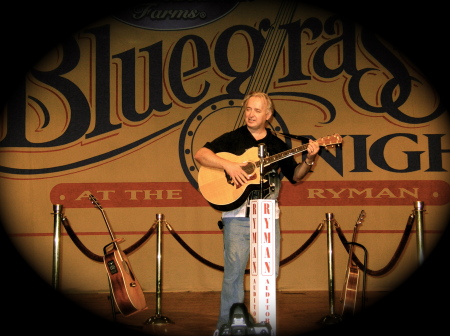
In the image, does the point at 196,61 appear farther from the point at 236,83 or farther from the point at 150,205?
the point at 150,205

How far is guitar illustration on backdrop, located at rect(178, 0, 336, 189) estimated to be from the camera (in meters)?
6.16

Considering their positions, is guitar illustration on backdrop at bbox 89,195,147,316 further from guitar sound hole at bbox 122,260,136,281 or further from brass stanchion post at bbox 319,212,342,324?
brass stanchion post at bbox 319,212,342,324

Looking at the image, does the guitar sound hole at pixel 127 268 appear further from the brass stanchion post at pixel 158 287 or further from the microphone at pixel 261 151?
the microphone at pixel 261 151

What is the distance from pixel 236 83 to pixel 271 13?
3.04ft

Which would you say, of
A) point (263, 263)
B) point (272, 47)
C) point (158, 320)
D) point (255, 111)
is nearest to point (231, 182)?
point (255, 111)

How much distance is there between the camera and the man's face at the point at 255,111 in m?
3.61

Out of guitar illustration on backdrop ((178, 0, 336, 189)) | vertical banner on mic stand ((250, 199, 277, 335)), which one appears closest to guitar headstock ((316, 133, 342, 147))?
vertical banner on mic stand ((250, 199, 277, 335))

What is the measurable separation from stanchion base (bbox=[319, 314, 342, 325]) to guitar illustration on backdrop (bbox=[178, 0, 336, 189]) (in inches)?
92.0

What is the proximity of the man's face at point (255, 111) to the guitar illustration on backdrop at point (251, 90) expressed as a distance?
2501 mm

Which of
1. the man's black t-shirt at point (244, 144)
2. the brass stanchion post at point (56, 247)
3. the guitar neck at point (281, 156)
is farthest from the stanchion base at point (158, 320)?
the guitar neck at point (281, 156)

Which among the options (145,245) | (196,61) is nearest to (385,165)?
(196,61)

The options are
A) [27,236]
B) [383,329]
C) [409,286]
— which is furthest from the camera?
[27,236]

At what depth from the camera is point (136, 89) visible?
623cm

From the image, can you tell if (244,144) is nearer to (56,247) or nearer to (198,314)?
(56,247)
